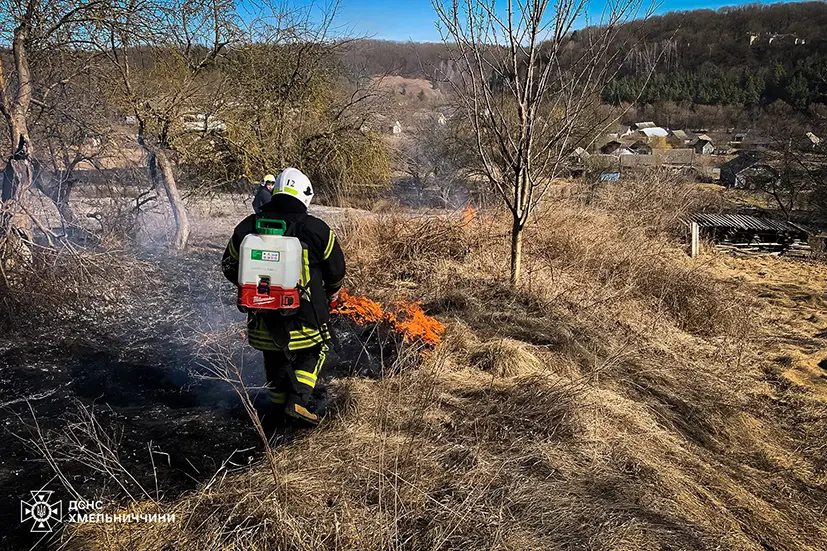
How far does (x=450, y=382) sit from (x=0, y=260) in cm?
454

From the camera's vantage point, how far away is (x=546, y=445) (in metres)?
3.15

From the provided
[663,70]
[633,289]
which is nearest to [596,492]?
[633,289]

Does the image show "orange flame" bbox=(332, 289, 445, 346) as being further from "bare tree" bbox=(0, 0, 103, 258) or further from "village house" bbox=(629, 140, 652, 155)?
"village house" bbox=(629, 140, 652, 155)

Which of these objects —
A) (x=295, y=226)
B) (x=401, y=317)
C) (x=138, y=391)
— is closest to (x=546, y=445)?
(x=295, y=226)

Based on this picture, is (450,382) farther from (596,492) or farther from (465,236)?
(465,236)

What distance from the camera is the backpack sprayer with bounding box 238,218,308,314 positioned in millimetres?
2998

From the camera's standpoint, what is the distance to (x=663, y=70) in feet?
289

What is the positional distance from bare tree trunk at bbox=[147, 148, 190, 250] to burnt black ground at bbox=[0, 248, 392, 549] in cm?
169

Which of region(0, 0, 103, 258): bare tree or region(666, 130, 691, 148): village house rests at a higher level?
region(666, 130, 691, 148): village house

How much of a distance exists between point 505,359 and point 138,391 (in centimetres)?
297

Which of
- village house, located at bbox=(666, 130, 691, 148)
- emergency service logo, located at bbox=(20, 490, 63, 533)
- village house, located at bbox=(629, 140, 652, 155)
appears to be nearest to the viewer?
emergency service logo, located at bbox=(20, 490, 63, 533)

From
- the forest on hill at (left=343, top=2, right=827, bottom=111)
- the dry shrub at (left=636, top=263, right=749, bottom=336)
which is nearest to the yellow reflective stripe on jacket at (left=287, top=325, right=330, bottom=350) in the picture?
the dry shrub at (left=636, top=263, right=749, bottom=336)

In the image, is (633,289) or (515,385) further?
(633,289)

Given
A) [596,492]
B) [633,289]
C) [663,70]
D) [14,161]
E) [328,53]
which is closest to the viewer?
[596,492]
